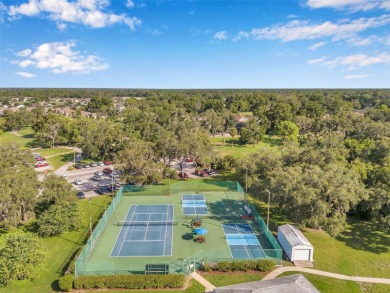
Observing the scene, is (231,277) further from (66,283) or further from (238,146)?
(238,146)

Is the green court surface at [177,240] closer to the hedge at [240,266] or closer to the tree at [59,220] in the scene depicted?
the hedge at [240,266]

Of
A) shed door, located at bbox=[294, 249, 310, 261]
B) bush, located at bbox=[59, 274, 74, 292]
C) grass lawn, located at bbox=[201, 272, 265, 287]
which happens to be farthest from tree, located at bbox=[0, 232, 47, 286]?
shed door, located at bbox=[294, 249, 310, 261]

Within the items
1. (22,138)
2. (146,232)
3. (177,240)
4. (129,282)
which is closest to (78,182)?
(146,232)

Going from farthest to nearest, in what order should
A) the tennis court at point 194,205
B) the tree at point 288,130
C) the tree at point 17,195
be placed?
1. the tree at point 288,130
2. the tennis court at point 194,205
3. the tree at point 17,195

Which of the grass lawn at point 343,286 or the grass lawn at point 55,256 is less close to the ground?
the grass lawn at point 343,286

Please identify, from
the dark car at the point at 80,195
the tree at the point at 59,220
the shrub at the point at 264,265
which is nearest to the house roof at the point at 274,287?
the shrub at the point at 264,265

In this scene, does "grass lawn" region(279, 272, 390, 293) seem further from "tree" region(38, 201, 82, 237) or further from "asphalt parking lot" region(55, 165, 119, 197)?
"asphalt parking lot" region(55, 165, 119, 197)
